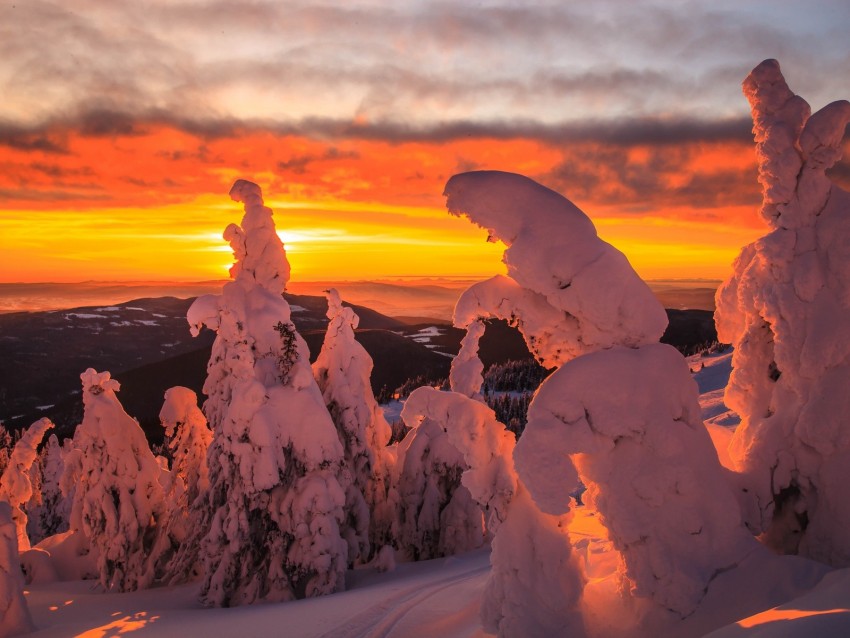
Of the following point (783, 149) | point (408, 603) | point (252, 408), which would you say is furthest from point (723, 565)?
point (252, 408)

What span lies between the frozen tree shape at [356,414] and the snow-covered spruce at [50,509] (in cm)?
2620

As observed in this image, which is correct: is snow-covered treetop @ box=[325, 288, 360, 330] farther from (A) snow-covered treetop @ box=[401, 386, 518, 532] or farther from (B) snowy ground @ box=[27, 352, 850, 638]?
(A) snow-covered treetop @ box=[401, 386, 518, 532]

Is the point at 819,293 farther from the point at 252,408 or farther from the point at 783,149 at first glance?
the point at 252,408

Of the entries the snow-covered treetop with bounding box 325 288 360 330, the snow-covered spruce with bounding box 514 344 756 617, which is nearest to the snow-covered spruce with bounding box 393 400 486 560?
the snow-covered treetop with bounding box 325 288 360 330

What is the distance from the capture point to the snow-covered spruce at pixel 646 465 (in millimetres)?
7977

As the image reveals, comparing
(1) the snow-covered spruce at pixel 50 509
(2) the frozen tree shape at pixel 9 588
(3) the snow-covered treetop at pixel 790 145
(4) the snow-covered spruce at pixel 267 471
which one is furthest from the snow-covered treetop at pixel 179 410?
(3) the snow-covered treetop at pixel 790 145

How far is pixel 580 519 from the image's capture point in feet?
56.2

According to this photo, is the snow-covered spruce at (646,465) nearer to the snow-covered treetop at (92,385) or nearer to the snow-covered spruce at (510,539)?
the snow-covered spruce at (510,539)

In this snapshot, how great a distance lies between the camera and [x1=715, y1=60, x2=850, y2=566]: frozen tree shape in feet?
28.2

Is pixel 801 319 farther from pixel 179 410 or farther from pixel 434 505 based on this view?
pixel 179 410

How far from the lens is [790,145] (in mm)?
8898

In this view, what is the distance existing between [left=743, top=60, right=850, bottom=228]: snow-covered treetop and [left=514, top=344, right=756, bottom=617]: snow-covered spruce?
2.76 meters

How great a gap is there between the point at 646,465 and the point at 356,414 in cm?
1668

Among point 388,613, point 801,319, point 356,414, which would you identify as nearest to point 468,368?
point 356,414
